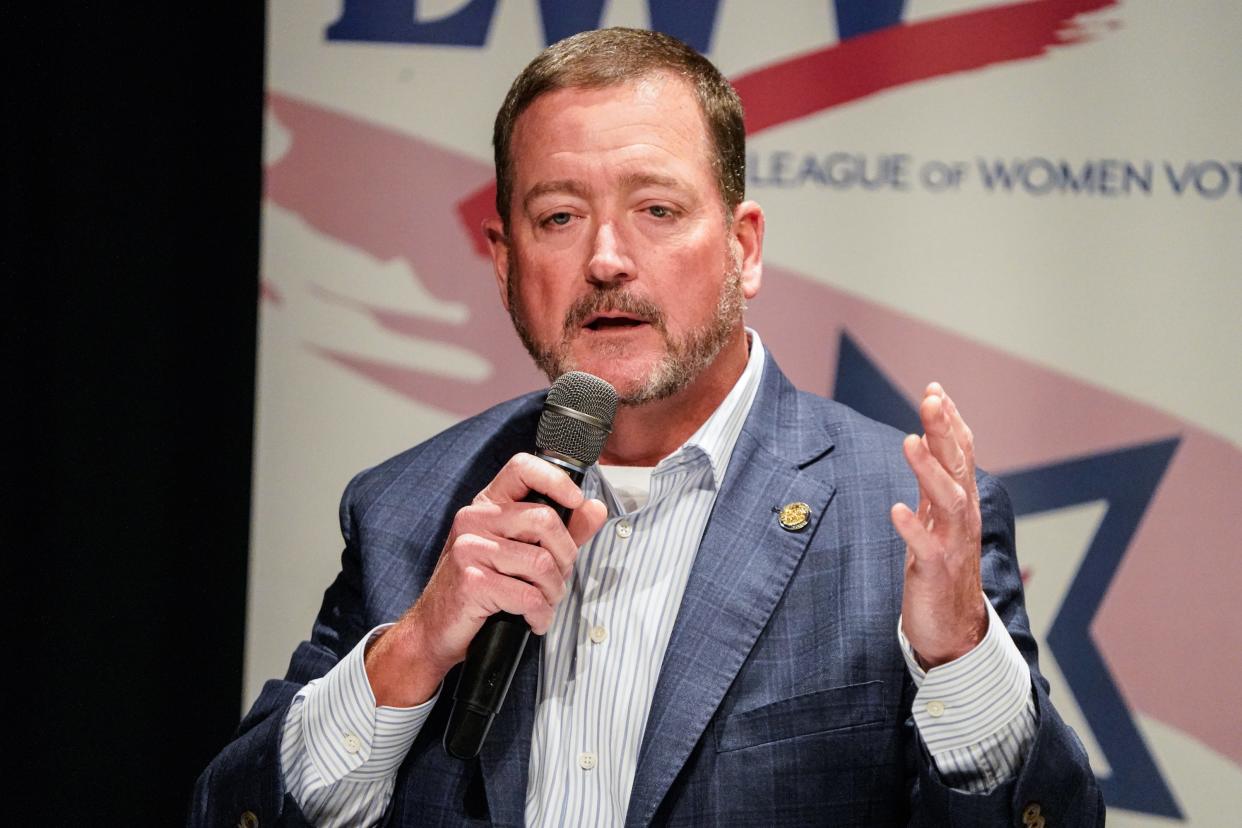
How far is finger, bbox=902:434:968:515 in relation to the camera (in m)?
1.43

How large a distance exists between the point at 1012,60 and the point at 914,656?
1.65 metres

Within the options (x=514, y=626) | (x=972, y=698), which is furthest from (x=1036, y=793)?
(x=514, y=626)

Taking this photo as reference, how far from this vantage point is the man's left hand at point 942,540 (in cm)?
144

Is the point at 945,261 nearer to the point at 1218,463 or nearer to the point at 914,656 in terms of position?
the point at 1218,463

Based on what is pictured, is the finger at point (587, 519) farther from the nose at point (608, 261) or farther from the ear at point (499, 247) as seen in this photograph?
the ear at point (499, 247)

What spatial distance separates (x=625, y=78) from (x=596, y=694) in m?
0.98

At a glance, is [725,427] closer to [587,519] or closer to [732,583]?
[732,583]

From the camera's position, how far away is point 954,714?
1523 millimetres

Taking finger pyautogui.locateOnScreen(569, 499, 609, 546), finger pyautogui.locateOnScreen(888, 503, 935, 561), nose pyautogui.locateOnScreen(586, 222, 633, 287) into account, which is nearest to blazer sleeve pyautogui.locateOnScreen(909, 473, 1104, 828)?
finger pyautogui.locateOnScreen(888, 503, 935, 561)

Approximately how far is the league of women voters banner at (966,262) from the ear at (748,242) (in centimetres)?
65

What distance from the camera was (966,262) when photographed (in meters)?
2.80

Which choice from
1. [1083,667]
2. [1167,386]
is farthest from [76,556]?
[1167,386]

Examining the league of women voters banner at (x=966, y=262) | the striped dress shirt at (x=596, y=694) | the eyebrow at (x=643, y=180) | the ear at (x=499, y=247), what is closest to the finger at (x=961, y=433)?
the striped dress shirt at (x=596, y=694)

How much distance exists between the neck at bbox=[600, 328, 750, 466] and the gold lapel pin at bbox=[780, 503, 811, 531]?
284 mm
